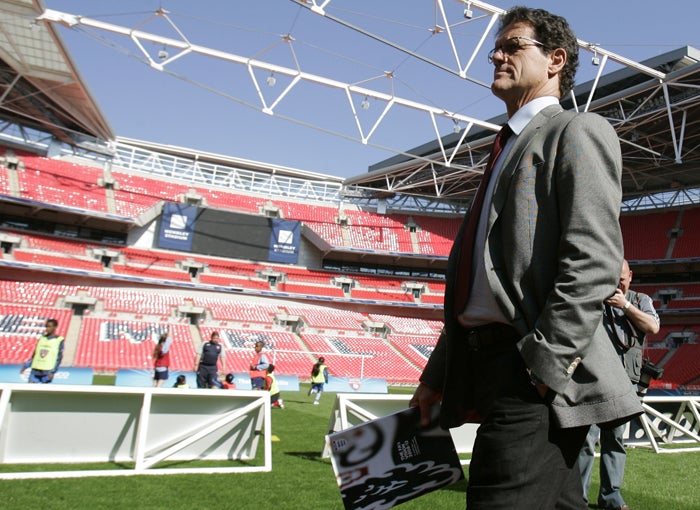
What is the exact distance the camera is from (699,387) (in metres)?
25.8

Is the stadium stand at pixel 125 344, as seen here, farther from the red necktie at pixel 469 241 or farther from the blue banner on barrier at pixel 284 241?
the red necktie at pixel 469 241

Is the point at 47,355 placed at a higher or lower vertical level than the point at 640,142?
lower

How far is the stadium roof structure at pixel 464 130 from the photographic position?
66.9 ft

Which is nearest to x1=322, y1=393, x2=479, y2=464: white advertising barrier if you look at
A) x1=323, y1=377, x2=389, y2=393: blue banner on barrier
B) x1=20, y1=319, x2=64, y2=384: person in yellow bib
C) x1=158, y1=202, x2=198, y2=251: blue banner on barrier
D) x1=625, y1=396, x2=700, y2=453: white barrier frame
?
x1=625, y1=396, x2=700, y2=453: white barrier frame

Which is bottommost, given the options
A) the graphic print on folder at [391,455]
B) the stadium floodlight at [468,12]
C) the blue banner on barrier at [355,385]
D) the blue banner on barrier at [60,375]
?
the blue banner on barrier at [355,385]

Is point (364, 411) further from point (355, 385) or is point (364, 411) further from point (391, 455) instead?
point (355, 385)

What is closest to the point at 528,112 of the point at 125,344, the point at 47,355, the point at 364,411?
the point at 364,411

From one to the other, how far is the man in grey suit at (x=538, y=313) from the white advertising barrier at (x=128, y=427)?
4469 millimetres

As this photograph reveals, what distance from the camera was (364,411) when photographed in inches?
248

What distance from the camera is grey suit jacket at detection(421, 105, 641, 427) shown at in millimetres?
1459

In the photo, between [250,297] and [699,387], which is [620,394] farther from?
[250,297]

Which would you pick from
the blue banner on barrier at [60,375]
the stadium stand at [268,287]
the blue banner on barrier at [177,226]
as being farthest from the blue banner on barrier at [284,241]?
the blue banner on barrier at [60,375]

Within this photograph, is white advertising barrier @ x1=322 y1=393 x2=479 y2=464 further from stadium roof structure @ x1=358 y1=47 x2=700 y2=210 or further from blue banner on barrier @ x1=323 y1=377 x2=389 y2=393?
stadium roof structure @ x1=358 y1=47 x2=700 y2=210

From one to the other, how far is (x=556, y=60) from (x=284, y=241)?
117 ft
